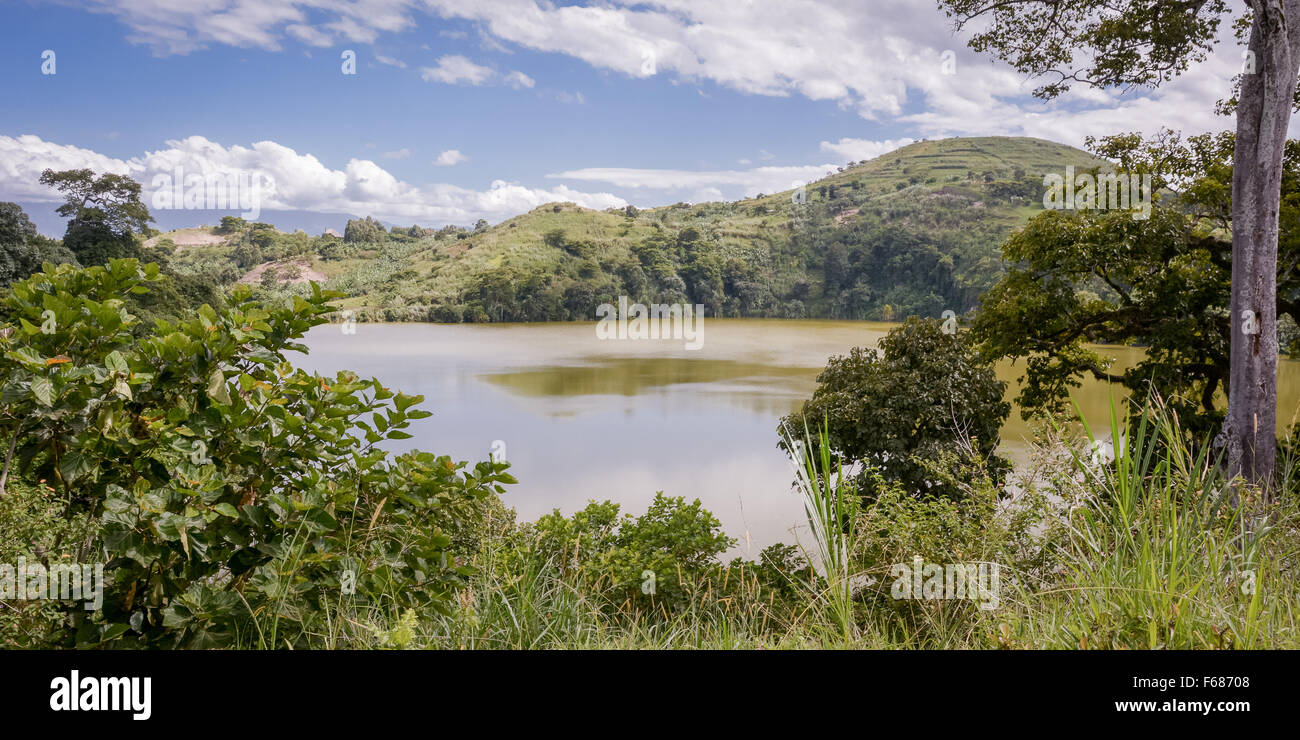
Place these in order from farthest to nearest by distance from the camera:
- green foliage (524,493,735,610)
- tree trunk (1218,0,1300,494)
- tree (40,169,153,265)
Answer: tree (40,169,153,265), tree trunk (1218,0,1300,494), green foliage (524,493,735,610)

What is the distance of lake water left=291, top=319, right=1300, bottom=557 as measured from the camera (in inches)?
603

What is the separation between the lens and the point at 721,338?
41500mm

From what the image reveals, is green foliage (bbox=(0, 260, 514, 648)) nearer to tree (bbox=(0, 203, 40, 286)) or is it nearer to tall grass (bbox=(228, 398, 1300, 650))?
tall grass (bbox=(228, 398, 1300, 650))

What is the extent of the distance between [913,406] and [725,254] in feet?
128

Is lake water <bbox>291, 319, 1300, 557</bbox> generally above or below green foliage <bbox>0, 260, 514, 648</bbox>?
below

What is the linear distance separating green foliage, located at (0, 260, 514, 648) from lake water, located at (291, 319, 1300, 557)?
282 centimetres

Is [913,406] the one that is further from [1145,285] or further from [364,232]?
[364,232]

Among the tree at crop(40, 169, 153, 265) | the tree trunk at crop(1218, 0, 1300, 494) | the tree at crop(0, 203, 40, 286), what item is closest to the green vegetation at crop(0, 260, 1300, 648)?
the tree trunk at crop(1218, 0, 1300, 494)

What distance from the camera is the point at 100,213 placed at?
61.0 ft

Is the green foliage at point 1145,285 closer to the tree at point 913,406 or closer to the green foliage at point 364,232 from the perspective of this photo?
the tree at point 913,406
